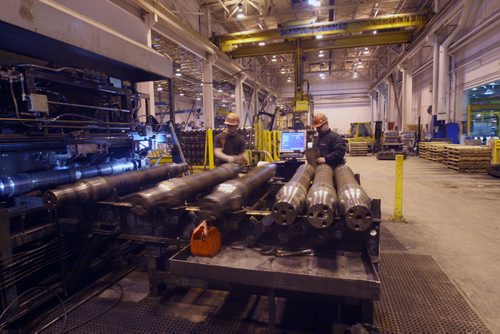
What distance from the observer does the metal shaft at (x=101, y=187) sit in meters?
1.97

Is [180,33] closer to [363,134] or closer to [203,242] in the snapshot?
[203,242]

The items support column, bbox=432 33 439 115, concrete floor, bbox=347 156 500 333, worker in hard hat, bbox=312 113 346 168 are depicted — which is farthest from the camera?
support column, bbox=432 33 439 115

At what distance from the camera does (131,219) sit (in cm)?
223

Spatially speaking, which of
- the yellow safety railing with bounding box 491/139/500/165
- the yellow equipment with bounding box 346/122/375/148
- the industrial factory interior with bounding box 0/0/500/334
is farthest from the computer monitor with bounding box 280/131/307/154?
the yellow equipment with bounding box 346/122/375/148

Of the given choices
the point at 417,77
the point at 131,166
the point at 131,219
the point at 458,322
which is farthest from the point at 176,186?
the point at 417,77

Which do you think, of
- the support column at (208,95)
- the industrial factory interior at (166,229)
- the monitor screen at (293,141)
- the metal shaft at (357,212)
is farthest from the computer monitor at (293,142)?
the metal shaft at (357,212)

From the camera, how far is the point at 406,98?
15.3 metres

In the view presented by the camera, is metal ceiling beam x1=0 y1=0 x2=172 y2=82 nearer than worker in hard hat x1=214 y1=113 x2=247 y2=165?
Yes

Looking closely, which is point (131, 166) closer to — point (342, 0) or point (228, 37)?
point (228, 37)

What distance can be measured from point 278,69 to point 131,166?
62.1 ft

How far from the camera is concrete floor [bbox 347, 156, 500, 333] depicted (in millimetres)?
2572

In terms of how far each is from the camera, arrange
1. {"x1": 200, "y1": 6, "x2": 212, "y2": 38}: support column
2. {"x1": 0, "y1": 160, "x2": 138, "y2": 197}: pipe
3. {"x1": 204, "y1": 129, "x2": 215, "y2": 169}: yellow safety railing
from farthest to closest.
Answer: {"x1": 200, "y1": 6, "x2": 212, "y2": 38}: support column
{"x1": 204, "y1": 129, "x2": 215, "y2": 169}: yellow safety railing
{"x1": 0, "y1": 160, "x2": 138, "y2": 197}: pipe

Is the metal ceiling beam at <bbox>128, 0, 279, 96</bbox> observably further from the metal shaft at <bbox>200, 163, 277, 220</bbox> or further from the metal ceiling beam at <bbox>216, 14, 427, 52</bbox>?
the metal shaft at <bbox>200, 163, 277, 220</bbox>

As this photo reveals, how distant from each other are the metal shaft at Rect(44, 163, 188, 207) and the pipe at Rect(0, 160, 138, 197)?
A: 0.30m
